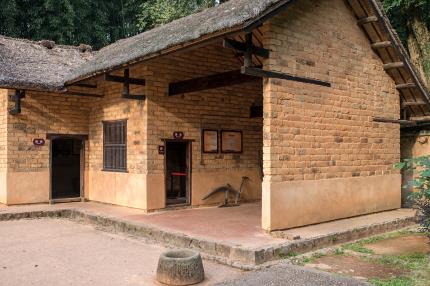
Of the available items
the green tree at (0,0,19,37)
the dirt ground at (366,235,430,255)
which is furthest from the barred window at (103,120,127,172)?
the green tree at (0,0,19,37)

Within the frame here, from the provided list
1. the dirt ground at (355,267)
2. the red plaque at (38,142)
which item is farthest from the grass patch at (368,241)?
the red plaque at (38,142)

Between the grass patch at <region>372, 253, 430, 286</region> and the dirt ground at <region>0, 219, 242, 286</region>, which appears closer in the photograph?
the grass patch at <region>372, 253, 430, 286</region>

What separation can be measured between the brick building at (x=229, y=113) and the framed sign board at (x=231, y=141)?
0.03 metres

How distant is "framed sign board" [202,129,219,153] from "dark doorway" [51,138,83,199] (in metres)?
4.61

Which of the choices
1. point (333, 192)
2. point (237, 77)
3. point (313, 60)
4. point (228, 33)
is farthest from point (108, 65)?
point (333, 192)

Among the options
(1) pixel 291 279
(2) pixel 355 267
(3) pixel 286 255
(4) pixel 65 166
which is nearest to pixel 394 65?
(2) pixel 355 267

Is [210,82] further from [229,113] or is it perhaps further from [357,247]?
[357,247]

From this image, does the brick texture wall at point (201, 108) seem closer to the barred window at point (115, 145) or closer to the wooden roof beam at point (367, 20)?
the barred window at point (115, 145)

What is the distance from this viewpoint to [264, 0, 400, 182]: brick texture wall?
25.7 feet

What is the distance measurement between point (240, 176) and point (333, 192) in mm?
3420

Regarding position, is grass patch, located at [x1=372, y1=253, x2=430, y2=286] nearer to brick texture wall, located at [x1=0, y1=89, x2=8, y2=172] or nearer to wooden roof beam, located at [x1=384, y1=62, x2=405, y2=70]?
wooden roof beam, located at [x1=384, y1=62, x2=405, y2=70]

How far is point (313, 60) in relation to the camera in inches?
340

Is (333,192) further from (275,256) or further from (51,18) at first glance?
(51,18)

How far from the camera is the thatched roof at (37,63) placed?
1081 centimetres
